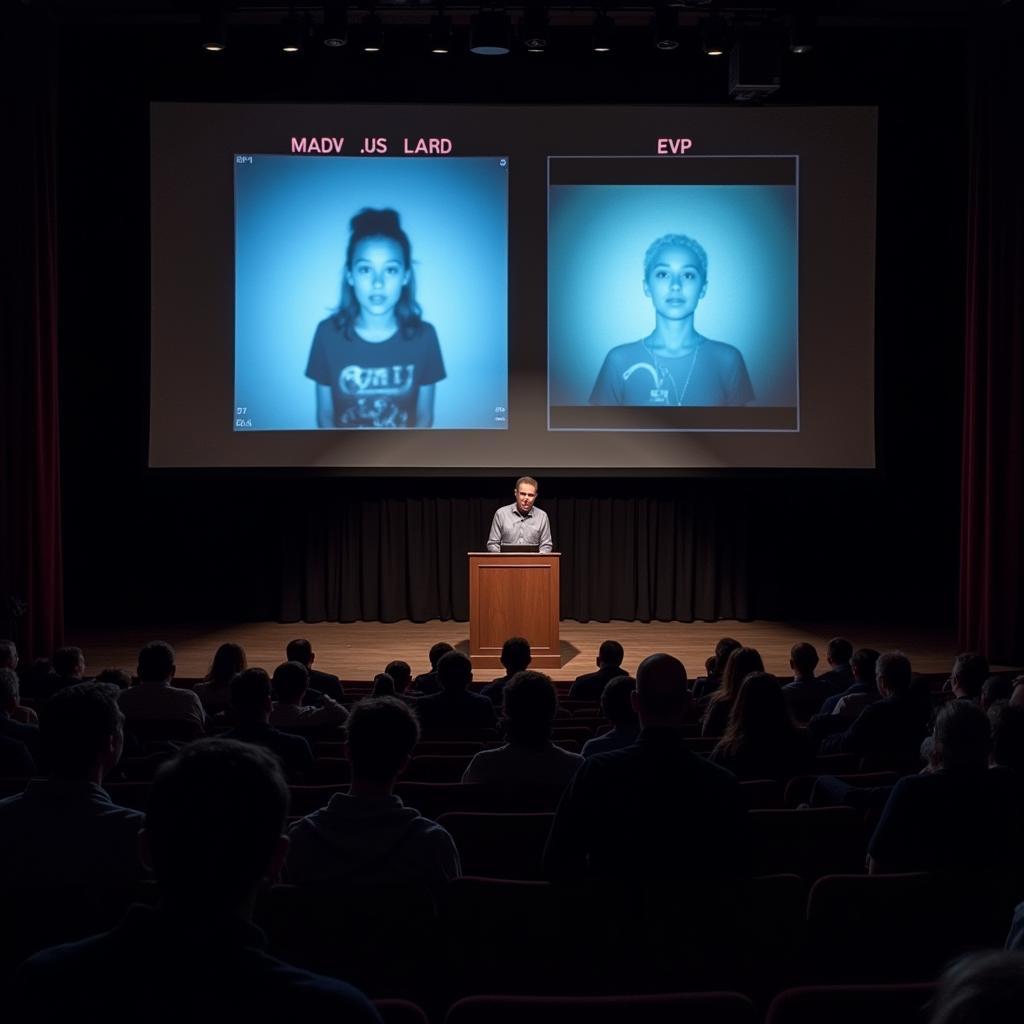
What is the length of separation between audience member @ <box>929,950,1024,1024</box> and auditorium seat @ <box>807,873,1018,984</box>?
61.8 inches

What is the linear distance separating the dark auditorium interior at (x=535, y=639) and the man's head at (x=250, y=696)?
0.02 m

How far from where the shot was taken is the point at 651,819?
2760mm

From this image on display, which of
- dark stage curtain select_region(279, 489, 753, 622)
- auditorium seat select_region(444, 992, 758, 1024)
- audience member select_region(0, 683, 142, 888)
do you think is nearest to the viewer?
auditorium seat select_region(444, 992, 758, 1024)

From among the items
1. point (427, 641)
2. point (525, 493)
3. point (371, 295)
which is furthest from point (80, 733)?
point (427, 641)

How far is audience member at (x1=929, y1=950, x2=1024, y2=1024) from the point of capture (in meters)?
Result: 0.84

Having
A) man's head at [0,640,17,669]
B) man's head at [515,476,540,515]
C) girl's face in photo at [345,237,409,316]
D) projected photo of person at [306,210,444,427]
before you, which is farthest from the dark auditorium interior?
man's head at [515,476,540,515]

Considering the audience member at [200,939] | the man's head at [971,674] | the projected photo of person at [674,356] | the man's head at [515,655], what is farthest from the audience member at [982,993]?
the projected photo of person at [674,356]

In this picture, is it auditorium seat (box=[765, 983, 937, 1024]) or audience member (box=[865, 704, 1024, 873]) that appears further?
audience member (box=[865, 704, 1024, 873])

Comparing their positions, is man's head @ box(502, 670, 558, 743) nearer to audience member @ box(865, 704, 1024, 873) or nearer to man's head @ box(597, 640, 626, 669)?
audience member @ box(865, 704, 1024, 873)

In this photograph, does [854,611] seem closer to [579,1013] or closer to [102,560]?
[102,560]

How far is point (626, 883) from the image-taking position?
7.79 feet

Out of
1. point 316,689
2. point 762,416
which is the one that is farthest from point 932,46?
point 316,689

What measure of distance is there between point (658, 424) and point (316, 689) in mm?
5105

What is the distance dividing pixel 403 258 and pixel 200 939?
32.4 ft
